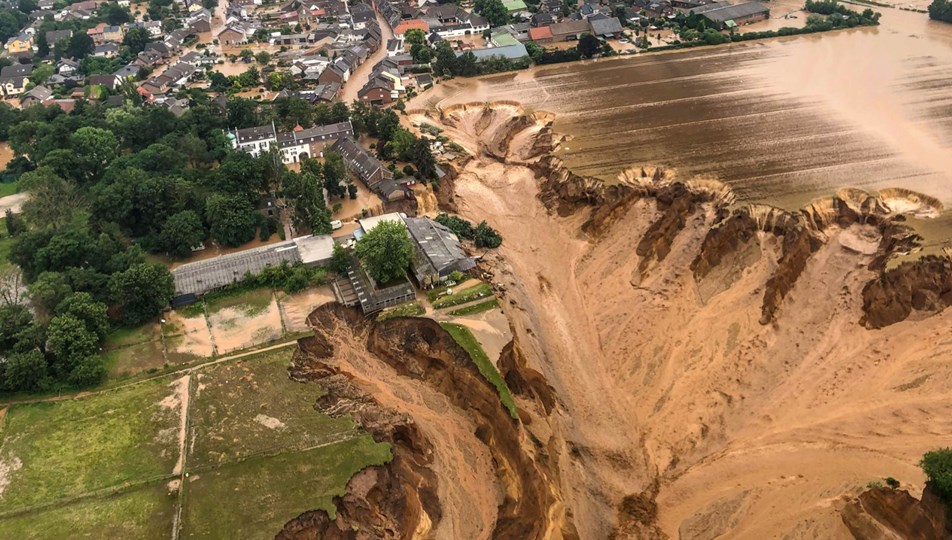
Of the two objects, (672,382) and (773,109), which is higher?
(773,109)

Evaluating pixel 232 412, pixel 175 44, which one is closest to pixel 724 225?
pixel 232 412

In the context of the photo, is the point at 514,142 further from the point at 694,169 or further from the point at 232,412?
the point at 232,412

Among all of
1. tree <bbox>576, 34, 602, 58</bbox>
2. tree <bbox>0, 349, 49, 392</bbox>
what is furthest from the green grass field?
tree <bbox>576, 34, 602, 58</bbox>

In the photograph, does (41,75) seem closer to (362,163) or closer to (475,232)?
(362,163)

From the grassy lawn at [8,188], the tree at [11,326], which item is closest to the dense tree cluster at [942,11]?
the tree at [11,326]

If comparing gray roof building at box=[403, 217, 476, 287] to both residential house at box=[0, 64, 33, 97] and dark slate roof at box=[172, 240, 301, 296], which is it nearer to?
dark slate roof at box=[172, 240, 301, 296]

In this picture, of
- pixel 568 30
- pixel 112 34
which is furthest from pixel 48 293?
pixel 568 30
